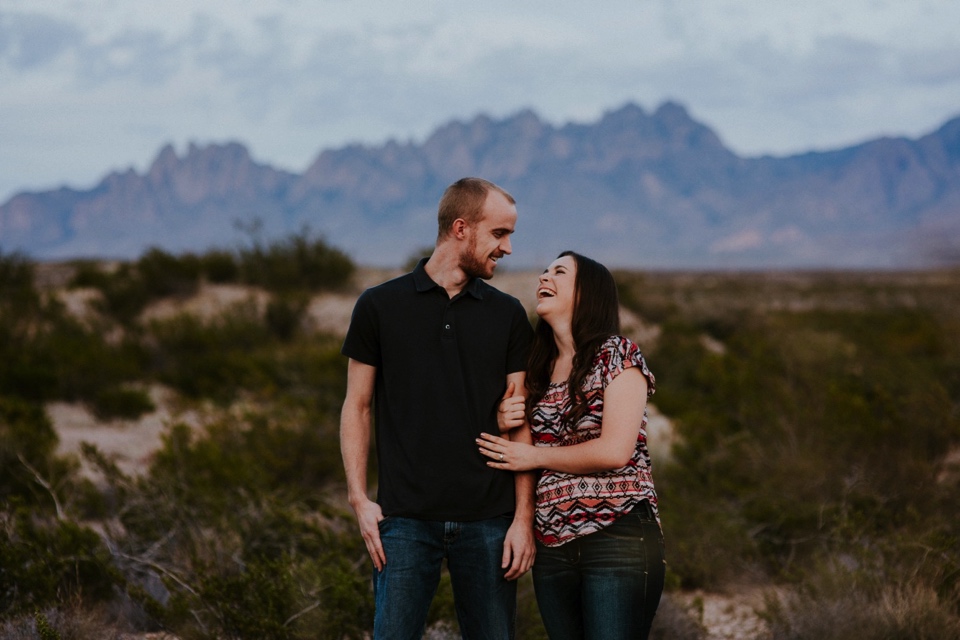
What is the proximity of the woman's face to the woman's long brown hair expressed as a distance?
0.02 metres

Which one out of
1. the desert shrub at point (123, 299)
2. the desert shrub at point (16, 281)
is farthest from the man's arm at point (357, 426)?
the desert shrub at point (123, 299)

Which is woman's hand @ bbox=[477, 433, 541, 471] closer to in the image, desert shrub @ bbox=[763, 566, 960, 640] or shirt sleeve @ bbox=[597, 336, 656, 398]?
shirt sleeve @ bbox=[597, 336, 656, 398]

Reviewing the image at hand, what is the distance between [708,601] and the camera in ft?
21.2

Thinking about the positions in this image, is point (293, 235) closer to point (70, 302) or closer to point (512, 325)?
point (70, 302)

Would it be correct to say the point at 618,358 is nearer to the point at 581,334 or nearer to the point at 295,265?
the point at 581,334

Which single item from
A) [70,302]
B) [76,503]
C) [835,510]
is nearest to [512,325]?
[835,510]

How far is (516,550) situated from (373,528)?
52cm

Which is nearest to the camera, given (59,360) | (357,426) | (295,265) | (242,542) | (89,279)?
(357,426)

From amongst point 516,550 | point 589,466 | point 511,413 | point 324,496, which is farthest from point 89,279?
point 589,466

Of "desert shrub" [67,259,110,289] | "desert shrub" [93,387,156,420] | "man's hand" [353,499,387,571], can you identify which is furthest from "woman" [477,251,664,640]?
"desert shrub" [67,259,110,289]

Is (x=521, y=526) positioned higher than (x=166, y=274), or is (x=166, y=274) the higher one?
(x=166, y=274)

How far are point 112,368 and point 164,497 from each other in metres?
8.45

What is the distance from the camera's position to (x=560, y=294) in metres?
3.41

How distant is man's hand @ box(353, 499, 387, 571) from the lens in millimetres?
3234
